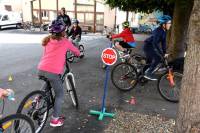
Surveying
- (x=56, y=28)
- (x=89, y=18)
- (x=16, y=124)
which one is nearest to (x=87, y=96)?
(x=56, y=28)

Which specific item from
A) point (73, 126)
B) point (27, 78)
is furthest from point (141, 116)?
point (27, 78)

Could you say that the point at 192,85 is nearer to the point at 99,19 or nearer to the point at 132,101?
the point at 132,101

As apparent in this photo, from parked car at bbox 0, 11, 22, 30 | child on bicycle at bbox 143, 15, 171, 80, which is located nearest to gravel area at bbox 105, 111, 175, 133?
child on bicycle at bbox 143, 15, 171, 80

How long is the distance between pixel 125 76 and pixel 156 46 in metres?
1.17

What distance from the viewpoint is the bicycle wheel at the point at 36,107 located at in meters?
4.59

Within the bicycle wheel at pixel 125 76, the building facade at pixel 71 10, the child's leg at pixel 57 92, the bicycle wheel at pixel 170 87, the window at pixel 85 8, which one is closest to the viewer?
the child's leg at pixel 57 92

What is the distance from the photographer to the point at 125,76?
295 inches

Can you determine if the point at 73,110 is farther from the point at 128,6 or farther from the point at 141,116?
the point at 128,6

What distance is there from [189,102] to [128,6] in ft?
34.3

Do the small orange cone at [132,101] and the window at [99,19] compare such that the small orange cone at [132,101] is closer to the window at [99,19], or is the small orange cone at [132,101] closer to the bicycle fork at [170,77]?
the bicycle fork at [170,77]

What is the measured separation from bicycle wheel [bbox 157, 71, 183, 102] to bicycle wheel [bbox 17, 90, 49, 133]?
3.02 metres

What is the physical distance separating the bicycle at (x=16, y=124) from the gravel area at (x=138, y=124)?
1.50m

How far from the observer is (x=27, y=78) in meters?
8.65

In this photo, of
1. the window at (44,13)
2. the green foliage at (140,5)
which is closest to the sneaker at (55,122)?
the green foliage at (140,5)
